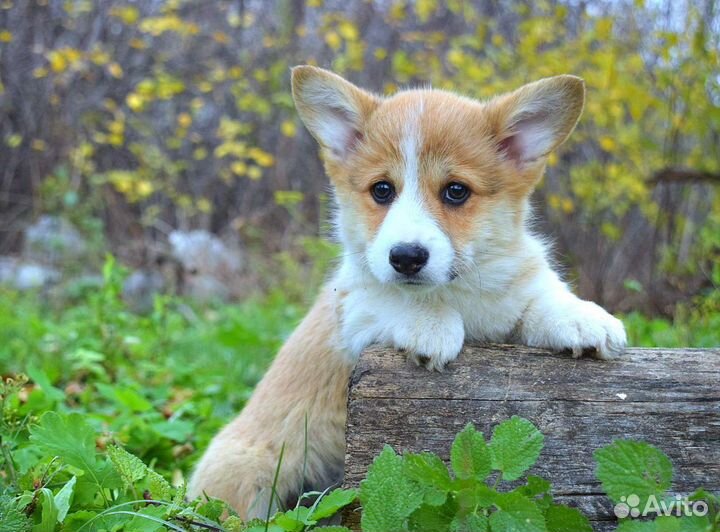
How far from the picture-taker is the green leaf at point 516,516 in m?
1.77

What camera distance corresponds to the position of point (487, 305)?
115 inches

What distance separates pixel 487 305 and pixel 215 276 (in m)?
7.04

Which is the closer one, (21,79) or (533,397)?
(533,397)

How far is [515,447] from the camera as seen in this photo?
6.29ft

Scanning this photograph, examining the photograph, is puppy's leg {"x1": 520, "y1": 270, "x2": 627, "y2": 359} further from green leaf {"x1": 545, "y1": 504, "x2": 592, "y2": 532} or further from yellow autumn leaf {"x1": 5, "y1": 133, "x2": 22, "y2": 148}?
yellow autumn leaf {"x1": 5, "y1": 133, "x2": 22, "y2": 148}

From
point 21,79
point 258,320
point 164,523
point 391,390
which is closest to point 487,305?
point 391,390

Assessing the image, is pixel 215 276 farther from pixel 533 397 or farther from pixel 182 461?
pixel 533 397

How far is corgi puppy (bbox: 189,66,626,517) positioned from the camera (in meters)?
→ 2.76

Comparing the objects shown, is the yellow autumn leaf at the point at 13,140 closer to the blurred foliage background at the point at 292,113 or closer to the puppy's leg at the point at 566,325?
the blurred foliage background at the point at 292,113

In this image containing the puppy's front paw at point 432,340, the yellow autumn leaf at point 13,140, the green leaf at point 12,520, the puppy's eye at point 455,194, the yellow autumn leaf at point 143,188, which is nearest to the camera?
the green leaf at point 12,520

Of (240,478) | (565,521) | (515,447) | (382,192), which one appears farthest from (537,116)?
(240,478)

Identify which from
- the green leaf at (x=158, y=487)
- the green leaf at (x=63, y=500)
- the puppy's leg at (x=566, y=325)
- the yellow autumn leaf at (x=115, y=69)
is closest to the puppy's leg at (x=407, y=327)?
the puppy's leg at (x=566, y=325)

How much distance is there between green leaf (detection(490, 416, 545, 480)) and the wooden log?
1.27 ft

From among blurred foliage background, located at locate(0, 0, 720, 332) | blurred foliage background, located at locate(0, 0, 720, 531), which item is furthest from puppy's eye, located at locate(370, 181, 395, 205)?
blurred foliage background, located at locate(0, 0, 720, 332)
